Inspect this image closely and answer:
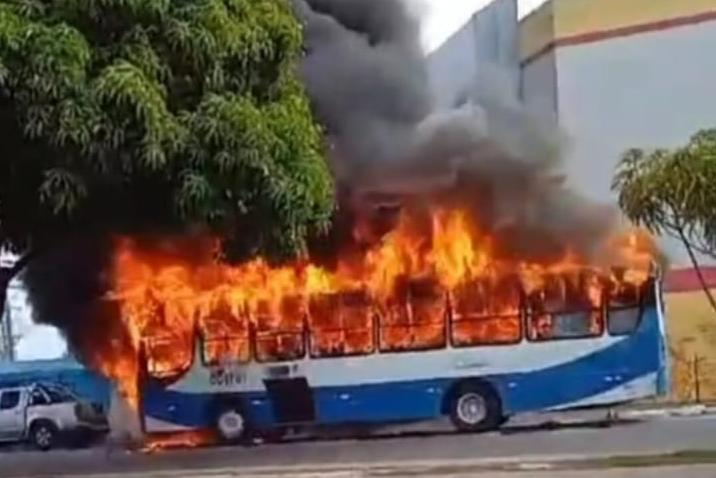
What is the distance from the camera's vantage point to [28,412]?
2853 centimetres

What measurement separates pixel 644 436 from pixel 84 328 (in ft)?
32.9

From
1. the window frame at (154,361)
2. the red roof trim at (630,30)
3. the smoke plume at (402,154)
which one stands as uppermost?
the red roof trim at (630,30)

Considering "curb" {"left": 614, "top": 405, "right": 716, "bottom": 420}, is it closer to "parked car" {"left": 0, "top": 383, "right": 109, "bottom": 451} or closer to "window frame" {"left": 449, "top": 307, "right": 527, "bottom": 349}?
"window frame" {"left": 449, "top": 307, "right": 527, "bottom": 349}

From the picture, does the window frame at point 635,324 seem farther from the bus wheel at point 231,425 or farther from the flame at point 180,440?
the flame at point 180,440

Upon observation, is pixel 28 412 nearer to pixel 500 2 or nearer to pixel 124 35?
pixel 500 2

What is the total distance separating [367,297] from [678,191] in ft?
36.3

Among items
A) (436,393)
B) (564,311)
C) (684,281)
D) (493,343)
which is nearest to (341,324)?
(436,393)

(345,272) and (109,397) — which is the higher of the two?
(345,272)

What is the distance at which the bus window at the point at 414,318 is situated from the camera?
2309 cm

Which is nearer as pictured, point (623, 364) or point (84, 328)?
point (623, 364)

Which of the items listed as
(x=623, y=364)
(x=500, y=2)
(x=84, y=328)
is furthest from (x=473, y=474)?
(x=500, y=2)

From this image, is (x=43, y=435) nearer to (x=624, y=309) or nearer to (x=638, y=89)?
(x=624, y=309)

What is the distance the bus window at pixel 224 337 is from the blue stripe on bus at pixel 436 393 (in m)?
0.62

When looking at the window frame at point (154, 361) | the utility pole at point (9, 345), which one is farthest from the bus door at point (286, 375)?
the utility pole at point (9, 345)
